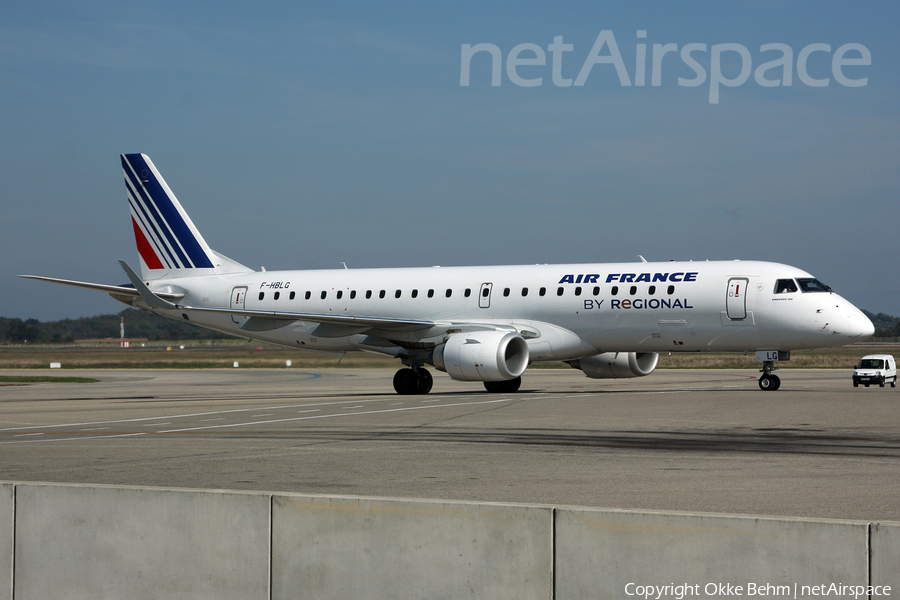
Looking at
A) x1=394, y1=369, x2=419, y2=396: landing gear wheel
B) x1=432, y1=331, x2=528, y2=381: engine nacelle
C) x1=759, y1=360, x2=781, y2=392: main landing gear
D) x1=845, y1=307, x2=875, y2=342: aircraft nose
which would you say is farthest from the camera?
x1=394, y1=369, x2=419, y2=396: landing gear wheel

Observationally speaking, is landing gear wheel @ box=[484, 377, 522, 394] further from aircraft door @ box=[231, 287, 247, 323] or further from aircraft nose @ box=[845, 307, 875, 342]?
aircraft nose @ box=[845, 307, 875, 342]

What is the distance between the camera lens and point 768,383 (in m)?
30.2

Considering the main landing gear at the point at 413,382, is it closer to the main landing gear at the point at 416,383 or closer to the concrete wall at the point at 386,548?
the main landing gear at the point at 416,383

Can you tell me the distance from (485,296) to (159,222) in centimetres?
1478

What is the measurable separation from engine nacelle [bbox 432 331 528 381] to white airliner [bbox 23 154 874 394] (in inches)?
1.7

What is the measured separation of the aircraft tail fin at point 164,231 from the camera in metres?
38.8

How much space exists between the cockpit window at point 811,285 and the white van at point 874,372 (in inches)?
423

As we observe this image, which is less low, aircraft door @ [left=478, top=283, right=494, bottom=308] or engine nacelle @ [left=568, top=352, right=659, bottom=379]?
aircraft door @ [left=478, top=283, right=494, bottom=308]

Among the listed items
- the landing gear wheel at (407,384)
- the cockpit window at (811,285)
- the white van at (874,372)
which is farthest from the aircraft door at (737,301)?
the white van at (874,372)

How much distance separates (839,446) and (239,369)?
180ft

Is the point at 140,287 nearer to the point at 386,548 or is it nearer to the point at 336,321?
the point at 336,321
